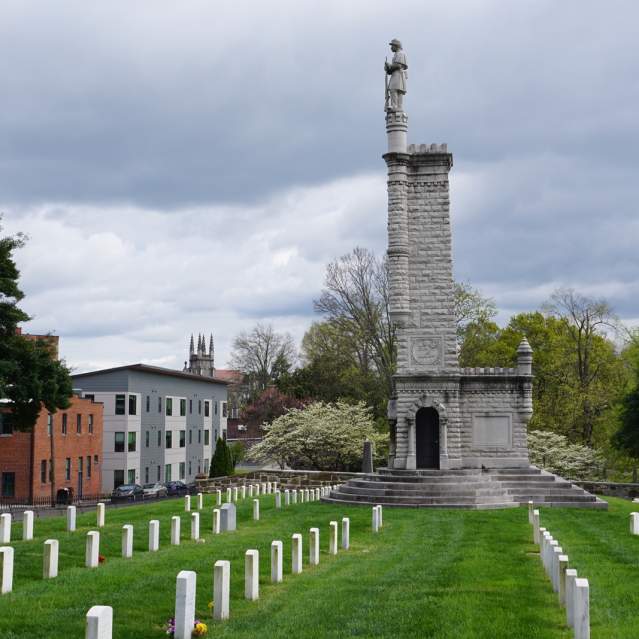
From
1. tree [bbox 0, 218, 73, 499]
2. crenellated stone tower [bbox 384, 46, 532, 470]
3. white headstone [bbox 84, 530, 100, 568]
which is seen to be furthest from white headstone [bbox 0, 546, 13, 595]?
crenellated stone tower [bbox 384, 46, 532, 470]

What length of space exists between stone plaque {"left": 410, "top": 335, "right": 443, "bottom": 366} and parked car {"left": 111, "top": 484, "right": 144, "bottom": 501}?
2641cm

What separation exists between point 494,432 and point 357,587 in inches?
880

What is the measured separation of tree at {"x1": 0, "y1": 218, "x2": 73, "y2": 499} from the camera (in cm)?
3031

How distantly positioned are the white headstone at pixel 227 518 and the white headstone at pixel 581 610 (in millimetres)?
14566

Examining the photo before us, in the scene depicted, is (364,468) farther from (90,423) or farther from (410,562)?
(410,562)

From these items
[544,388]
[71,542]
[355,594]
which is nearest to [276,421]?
[544,388]

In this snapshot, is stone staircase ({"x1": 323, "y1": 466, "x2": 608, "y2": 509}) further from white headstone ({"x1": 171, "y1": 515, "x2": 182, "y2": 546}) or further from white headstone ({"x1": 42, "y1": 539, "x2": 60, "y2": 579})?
white headstone ({"x1": 42, "y1": 539, "x2": 60, "y2": 579})

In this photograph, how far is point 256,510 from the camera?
26.5 metres

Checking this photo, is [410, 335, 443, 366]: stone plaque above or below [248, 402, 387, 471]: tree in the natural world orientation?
above

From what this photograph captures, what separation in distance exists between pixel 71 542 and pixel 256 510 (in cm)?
830

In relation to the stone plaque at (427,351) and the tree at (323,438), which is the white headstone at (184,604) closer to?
the stone plaque at (427,351)

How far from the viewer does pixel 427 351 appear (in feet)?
115

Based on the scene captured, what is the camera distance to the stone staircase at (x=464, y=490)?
31.5m

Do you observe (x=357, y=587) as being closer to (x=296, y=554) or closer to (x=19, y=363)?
(x=296, y=554)
